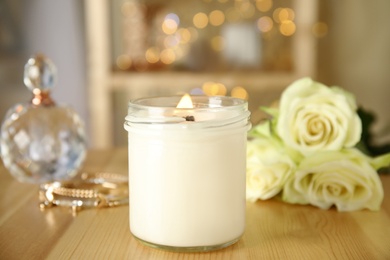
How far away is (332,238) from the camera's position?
645mm

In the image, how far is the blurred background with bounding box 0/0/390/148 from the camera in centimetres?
226

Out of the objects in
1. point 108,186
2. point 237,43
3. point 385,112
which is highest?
point 237,43

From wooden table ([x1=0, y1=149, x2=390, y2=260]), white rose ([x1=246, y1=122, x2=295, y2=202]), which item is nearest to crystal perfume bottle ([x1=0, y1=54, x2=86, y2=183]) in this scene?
wooden table ([x1=0, y1=149, x2=390, y2=260])

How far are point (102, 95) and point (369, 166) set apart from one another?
5.53ft

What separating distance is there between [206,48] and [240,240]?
1.87 metres

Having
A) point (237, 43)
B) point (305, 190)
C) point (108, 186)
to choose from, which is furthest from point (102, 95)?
point (305, 190)

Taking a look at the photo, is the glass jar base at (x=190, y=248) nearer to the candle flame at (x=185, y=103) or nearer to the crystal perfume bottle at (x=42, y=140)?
the candle flame at (x=185, y=103)

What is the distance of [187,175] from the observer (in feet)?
1.86

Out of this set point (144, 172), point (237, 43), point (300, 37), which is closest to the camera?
point (144, 172)

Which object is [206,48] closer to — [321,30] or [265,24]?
[265,24]

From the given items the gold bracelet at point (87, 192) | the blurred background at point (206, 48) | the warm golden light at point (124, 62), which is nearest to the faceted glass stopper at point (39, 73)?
the gold bracelet at point (87, 192)

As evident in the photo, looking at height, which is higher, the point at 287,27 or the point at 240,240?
the point at 287,27

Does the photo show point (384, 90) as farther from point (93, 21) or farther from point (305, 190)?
point (305, 190)

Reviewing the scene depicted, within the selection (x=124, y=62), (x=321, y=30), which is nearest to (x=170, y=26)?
(x=124, y=62)
